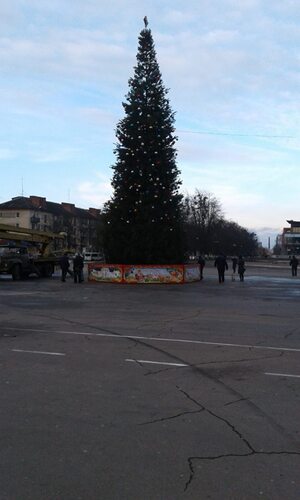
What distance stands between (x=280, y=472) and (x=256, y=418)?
1.41 metres

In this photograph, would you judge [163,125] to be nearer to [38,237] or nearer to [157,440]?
[38,237]

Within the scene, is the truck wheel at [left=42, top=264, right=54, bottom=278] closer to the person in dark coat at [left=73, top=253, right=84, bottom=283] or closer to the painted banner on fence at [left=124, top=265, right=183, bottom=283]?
the person in dark coat at [left=73, top=253, right=84, bottom=283]

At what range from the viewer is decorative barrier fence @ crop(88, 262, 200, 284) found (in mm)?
32500

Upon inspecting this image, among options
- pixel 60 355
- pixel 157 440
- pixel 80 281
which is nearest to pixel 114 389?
pixel 157 440

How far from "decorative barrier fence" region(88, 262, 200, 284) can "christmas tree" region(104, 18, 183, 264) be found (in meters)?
1.49

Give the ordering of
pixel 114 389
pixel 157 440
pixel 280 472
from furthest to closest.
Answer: pixel 114 389, pixel 157 440, pixel 280 472

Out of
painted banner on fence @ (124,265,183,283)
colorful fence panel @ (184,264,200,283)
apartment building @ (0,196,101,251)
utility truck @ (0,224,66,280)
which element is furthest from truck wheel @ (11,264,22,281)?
apartment building @ (0,196,101,251)

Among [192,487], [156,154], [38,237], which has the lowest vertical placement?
[192,487]

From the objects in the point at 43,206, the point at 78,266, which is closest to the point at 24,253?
the point at 78,266

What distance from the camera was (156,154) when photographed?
35156 mm

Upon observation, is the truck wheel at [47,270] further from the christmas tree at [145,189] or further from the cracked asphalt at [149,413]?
the cracked asphalt at [149,413]

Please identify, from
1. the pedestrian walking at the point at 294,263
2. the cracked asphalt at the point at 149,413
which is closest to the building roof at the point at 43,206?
the pedestrian walking at the point at 294,263

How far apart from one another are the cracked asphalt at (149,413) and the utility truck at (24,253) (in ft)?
76.7

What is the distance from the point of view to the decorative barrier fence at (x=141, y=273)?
32500mm
